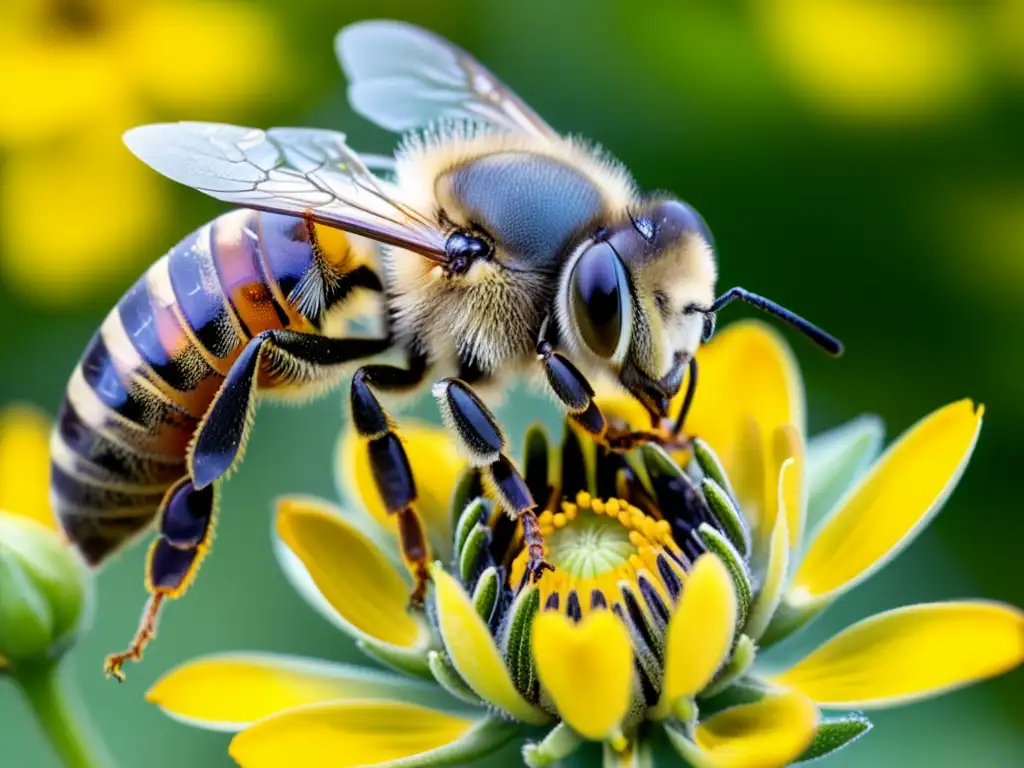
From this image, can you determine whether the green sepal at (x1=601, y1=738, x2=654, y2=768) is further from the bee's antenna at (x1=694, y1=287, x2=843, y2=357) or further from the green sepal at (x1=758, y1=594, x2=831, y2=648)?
the bee's antenna at (x1=694, y1=287, x2=843, y2=357)

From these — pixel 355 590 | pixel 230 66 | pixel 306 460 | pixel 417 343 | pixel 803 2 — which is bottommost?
pixel 306 460

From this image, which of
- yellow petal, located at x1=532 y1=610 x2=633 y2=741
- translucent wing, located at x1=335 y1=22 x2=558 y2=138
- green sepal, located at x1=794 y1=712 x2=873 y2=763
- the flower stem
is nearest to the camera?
yellow petal, located at x1=532 y1=610 x2=633 y2=741

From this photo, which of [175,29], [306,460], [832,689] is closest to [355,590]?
[832,689]

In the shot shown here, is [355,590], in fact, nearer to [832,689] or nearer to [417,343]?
[417,343]

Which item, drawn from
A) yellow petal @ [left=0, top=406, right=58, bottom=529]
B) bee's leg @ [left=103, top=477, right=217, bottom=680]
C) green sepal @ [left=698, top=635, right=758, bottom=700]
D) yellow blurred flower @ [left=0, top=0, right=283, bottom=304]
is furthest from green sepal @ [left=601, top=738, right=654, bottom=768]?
yellow blurred flower @ [left=0, top=0, right=283, bottom=304]

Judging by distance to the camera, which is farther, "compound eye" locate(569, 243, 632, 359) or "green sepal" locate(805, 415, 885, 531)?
"green sepal" locate(805, 415, 885, 531)

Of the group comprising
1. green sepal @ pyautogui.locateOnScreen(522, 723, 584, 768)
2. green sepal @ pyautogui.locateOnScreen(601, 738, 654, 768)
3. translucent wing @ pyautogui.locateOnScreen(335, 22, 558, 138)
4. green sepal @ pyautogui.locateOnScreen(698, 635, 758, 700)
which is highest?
translucent wing @ pyautogui.locateOnScreen(335, 22, 558, 138)

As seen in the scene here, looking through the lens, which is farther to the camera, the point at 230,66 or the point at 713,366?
the point at 230,66

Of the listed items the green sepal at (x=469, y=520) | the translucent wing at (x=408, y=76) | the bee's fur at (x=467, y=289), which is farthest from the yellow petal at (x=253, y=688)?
the translucent wing at (x=408, y=76)
